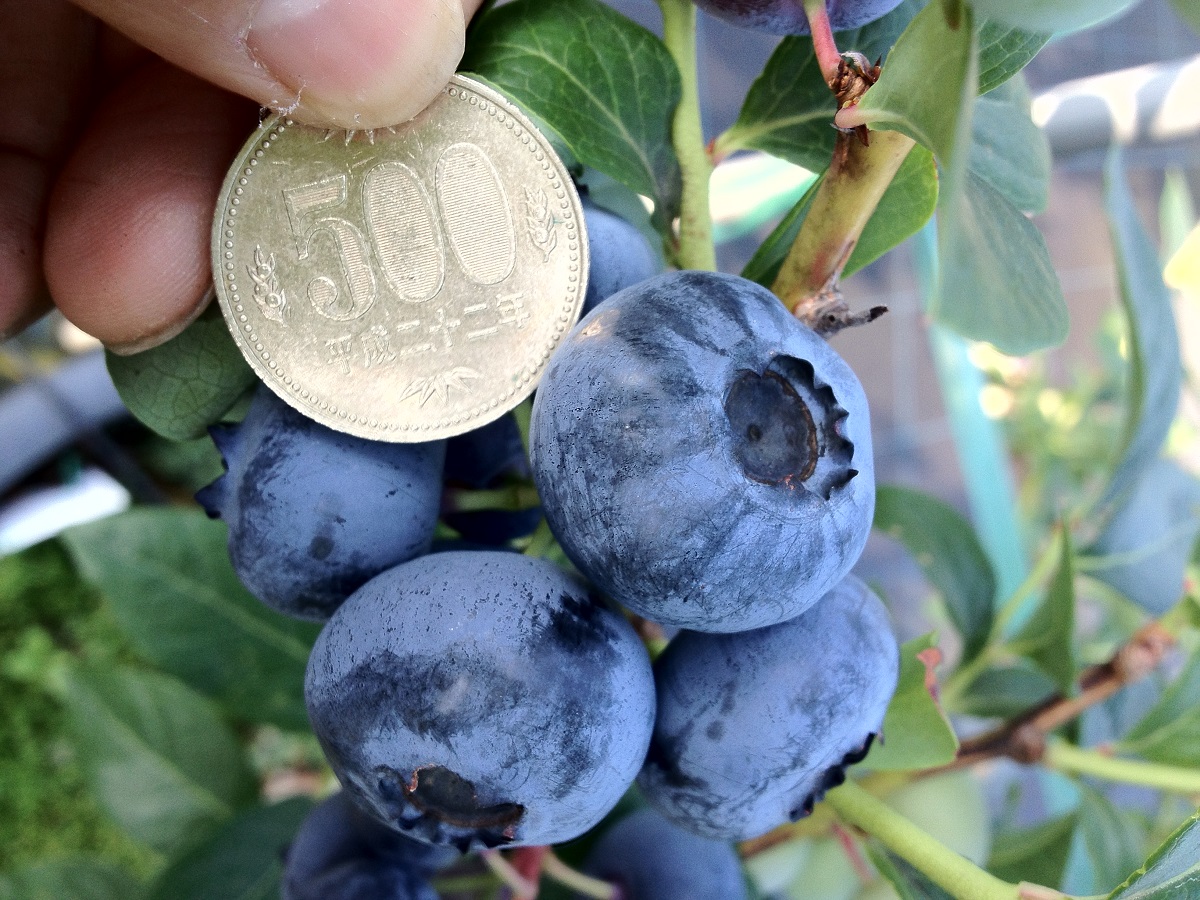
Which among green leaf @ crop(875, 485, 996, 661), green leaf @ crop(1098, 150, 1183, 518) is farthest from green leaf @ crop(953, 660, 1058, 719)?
green leaf @ crop(1098, 150, 1183, 518)

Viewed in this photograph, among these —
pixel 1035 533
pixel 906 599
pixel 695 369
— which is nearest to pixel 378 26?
pixel 695 369

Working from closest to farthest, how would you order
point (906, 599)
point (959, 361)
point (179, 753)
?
point (179, 753) < point (959, 361) < point (906, 599)

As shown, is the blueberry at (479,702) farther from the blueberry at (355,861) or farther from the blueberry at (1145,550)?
the blueberry at (1145,550)

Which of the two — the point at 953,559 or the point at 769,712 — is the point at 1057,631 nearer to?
the point at 953,559

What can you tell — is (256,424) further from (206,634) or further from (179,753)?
(179,753)

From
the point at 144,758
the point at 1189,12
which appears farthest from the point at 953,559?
the point at 144,758

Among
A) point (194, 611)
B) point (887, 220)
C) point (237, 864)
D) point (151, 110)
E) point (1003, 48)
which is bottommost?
point (237, 864)
